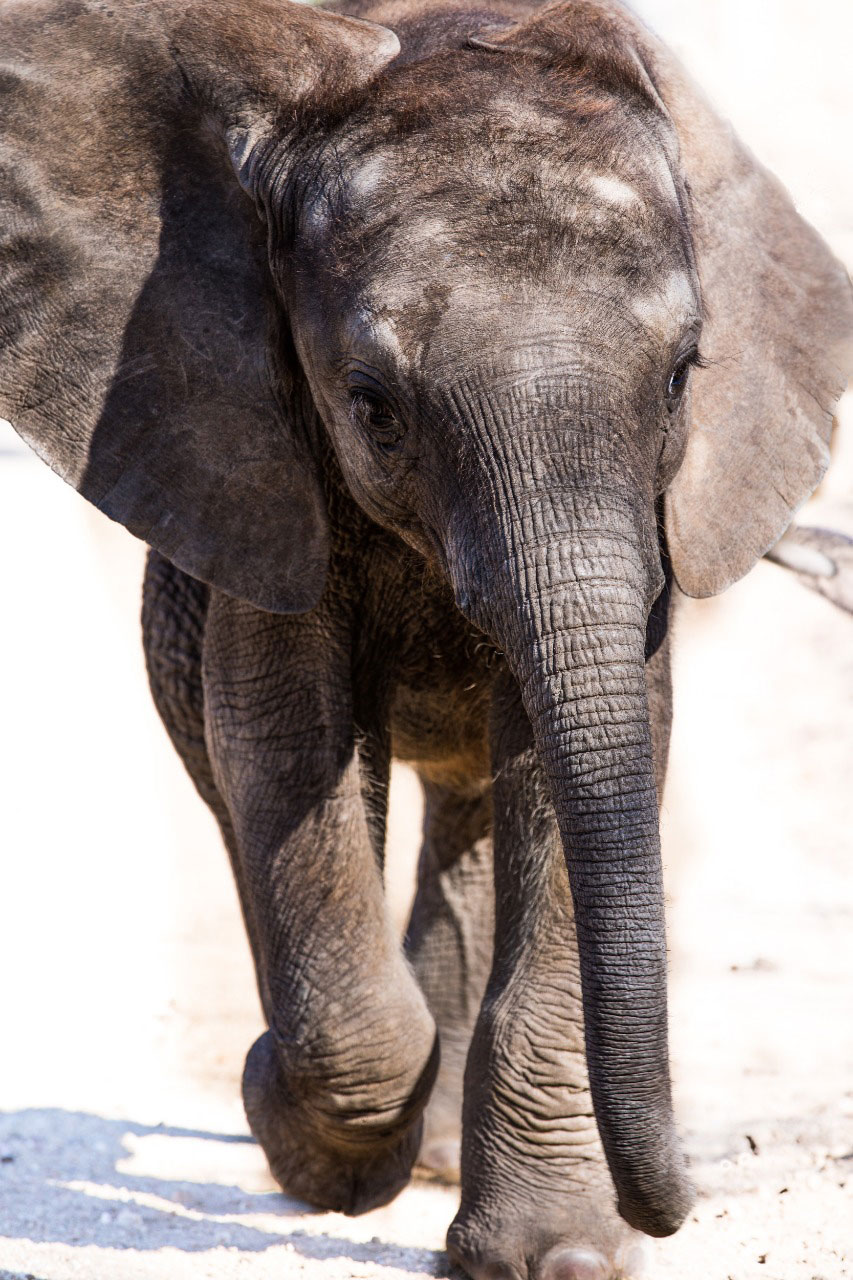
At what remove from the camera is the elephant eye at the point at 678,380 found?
3541mm

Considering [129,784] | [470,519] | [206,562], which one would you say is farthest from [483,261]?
[129,784]

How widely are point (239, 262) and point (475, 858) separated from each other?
2552 millimetres

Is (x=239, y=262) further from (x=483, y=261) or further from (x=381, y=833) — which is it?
(x=381, y=833)

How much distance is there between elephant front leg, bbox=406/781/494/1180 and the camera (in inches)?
233

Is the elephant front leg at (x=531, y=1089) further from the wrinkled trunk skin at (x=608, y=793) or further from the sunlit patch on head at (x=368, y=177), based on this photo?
the sunlit patch on head at (x=368, y=177)

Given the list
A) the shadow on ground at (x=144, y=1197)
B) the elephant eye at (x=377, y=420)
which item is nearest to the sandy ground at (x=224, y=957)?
the shadow on ground at (x=144, y=1197)

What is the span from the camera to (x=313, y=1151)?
4609 mm

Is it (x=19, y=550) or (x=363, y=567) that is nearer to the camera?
(x=363, y=567)

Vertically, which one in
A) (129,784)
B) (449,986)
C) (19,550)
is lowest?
(19,550)

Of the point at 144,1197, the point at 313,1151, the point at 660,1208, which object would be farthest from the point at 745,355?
the point at 144,1197

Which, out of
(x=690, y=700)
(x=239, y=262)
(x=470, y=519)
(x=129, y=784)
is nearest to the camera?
(x=470, y=519)

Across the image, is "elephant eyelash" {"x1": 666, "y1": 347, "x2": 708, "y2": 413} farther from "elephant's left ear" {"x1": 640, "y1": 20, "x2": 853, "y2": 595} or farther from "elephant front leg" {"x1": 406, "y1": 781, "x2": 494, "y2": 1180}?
"elephant front leg" {"x1": 406, "y1": 781, "x2": 494, "y2": 1180}

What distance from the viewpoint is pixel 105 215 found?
4.05m

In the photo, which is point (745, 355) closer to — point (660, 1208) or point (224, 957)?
point (660, 1208)
